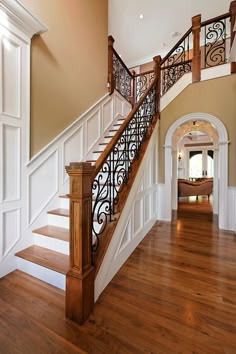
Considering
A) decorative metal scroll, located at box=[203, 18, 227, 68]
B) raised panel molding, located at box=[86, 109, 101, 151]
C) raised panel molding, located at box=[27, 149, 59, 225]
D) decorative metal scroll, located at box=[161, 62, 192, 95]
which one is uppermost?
decorative metal scroll, located at box=[203, 18, 227, 68]

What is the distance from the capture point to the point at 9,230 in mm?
2090

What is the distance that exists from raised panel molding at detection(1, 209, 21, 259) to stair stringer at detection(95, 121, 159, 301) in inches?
42.9

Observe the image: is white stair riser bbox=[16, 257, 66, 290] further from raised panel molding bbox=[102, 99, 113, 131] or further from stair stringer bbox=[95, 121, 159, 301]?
raised panel molding bbox=[102, 99, 113, 131]

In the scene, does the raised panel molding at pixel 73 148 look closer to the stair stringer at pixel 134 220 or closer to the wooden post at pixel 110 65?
the stair stringer at pixel 134 220

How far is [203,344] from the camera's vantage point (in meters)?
1.27

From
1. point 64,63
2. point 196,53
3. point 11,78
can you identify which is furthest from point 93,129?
point 196,53

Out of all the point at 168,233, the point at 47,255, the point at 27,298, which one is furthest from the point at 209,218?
the point at 27,298

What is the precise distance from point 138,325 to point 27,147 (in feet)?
6.98

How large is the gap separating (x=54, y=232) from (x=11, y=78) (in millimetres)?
1844

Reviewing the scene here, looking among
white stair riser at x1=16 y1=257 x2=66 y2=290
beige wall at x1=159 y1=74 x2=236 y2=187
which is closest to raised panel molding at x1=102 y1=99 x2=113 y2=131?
beige wall at x1=159 y1=74 x2=236 y2=187

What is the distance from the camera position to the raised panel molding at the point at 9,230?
203 cm

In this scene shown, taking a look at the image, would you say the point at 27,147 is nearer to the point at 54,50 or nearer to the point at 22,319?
the point at 54,50

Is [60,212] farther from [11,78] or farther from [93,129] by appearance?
[93,129]

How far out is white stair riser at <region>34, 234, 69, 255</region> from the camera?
209cm
